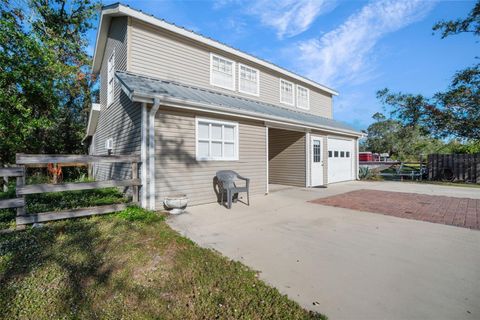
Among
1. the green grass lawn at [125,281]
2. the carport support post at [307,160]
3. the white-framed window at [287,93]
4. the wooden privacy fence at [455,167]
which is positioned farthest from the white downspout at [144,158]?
the wooden privacy fence at [455,167]

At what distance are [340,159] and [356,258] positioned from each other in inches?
432

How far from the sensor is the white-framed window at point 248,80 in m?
10.0

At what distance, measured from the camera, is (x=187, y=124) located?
669 centimetres

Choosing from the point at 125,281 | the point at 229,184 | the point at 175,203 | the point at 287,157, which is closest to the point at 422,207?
the point at 229,184

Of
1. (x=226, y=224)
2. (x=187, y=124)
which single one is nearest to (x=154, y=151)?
(x=187, y=124)

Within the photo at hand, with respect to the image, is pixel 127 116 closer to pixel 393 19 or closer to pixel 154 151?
pixel 154 151

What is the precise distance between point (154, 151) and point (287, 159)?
24.0ft

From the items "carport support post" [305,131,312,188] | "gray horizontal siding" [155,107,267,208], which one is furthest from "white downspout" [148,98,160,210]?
"carport support post" [305,131,312,188]

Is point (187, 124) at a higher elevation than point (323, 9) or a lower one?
lower

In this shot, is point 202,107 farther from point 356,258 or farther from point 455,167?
point 455,167

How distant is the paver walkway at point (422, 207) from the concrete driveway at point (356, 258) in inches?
22.9

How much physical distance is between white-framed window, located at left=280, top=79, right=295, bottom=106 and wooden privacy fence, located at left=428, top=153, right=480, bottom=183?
34.8ft

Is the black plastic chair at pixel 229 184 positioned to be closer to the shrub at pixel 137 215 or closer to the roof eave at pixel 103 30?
the shrub at pixel 137 215

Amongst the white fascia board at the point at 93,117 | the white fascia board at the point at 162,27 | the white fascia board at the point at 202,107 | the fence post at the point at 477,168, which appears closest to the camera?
the white fascia board at the point at 202,107
